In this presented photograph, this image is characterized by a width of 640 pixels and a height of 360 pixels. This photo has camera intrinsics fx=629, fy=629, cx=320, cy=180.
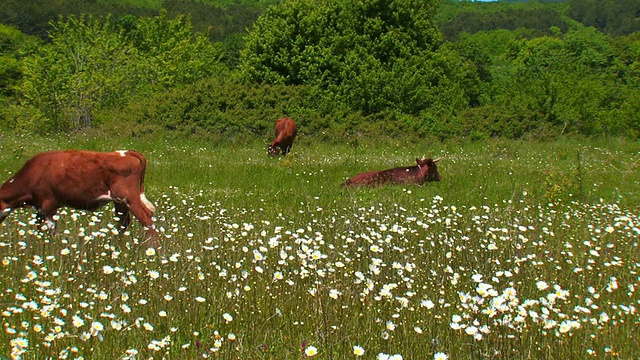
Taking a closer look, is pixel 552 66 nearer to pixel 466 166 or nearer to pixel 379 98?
pixel 379 98

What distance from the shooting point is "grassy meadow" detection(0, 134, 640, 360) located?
4207 millimetres

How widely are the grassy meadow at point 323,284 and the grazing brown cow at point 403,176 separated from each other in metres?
1.25

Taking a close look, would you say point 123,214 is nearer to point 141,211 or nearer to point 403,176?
point 141,211

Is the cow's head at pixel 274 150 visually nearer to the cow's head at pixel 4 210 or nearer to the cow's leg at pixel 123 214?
the cow's leg at pixel 123 214

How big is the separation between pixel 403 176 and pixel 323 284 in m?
9.13

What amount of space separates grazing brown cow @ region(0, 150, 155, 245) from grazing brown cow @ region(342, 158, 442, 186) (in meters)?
5.83

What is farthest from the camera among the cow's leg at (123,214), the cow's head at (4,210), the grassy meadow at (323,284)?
the cow's leg at (123,214)

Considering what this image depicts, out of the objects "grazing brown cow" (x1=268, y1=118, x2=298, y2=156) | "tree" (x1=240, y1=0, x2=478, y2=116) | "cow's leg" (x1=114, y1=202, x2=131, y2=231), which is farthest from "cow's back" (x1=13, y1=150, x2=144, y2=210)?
"tree" (x1=240, y1=0, x2=478, y2=116)

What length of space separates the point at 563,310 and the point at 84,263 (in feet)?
14.2

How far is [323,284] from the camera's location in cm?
543

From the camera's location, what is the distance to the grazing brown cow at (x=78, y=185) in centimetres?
874

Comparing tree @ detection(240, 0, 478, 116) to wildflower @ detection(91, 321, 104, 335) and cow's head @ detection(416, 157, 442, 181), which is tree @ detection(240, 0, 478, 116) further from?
wildflower @ detection(91, 321, 104, 335)

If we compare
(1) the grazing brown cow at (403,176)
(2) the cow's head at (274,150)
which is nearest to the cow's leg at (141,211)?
(1) the grazing brown cow at (403,176)

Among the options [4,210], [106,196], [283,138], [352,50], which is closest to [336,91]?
[352,50]
